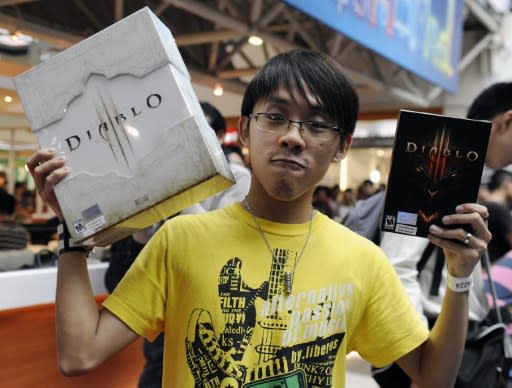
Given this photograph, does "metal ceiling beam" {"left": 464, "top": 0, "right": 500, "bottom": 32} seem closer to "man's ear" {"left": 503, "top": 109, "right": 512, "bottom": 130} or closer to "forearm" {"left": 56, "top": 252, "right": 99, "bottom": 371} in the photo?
"man's ear" {"left": 503, "top": 109, "right": 512, "bottom": 130}

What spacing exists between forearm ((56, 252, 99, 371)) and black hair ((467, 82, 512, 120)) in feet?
5.11

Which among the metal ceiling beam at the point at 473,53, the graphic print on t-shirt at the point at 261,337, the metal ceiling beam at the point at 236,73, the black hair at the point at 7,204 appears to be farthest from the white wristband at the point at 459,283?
the metal ceiling beam at the point at 473,53

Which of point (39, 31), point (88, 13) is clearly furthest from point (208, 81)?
point (39, 31)

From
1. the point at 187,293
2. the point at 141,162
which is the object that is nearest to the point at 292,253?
the point at 187,293

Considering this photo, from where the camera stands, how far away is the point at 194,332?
3.78 ft

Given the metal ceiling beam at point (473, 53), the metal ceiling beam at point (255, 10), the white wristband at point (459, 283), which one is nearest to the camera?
the white wristband at point (459, 283)

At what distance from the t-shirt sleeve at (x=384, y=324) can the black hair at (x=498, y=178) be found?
1031 millimetres

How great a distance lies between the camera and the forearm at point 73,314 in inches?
41.5

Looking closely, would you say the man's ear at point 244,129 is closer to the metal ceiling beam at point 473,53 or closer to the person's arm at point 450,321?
→ the person's arm at point 450,321

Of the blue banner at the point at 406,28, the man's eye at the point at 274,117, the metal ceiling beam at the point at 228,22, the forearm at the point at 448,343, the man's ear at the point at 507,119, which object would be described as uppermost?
the metal ceiling beam at the point at 228,22

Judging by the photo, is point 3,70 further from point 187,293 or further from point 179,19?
point 187,293

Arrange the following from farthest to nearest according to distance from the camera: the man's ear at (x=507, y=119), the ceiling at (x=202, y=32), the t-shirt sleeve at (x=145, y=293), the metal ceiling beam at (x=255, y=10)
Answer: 1. the metal ceiling beam at (x=255, y=10)
2. the ceiling at (x=202, y=32)
3. the man's ear at (x=507, y=119)
4. the t-shirt sleeve at (x=145, y=293)

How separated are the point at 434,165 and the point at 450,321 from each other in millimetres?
367

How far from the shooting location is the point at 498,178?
7.03 feet
